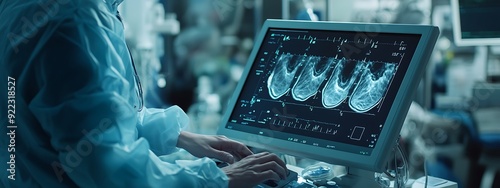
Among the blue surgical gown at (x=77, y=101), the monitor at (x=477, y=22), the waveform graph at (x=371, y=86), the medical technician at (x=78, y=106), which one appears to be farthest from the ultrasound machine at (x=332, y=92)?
the monitor at (x=477, y=22)

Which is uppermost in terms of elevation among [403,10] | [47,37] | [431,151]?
[403,10]

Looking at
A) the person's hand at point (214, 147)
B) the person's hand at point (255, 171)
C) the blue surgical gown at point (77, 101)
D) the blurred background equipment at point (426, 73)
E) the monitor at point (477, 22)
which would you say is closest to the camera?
the blue surgical gown at point (77, 101)

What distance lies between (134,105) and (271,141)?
304 mm

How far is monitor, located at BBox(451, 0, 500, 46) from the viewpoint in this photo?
2.17 meters

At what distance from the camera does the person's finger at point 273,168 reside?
1227 mm

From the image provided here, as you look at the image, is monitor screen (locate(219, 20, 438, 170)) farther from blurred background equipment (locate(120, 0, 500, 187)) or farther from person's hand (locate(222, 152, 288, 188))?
blurred background equipment (locate(120, 0, 500, 187))

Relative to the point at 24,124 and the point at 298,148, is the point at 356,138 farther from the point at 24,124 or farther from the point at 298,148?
the point at 24,124

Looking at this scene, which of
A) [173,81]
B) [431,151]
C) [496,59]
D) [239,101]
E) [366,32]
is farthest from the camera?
[173,81]

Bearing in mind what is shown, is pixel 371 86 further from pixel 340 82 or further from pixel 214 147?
pixel 214 147

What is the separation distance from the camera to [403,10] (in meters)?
4.02

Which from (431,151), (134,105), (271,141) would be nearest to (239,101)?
(271,141)

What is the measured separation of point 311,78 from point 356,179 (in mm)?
222

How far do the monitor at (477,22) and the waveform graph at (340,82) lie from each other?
36.3 inches

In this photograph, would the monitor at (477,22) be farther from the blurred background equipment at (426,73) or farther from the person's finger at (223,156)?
the person's finger at (223,156)
